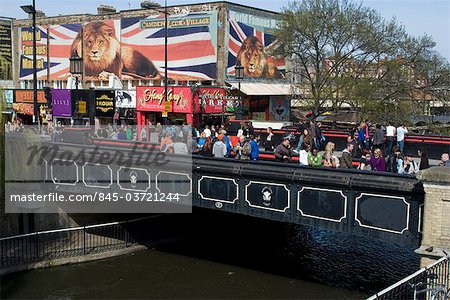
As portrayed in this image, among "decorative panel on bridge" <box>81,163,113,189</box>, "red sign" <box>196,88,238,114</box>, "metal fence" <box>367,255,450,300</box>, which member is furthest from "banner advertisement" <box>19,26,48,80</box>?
"metal fence" <box>367,255,450,300</box>

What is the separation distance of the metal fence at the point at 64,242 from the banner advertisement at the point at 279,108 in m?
25.4

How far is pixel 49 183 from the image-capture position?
19484 mm

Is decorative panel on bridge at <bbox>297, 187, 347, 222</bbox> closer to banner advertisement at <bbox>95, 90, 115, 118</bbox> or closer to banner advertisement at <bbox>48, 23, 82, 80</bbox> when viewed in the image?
banner advertisement at <bbox>95, 90, 115, 118</bbox>

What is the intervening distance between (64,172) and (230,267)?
6.66 m

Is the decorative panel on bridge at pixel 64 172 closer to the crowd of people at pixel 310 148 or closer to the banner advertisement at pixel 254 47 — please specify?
the crowd of people at pixel 310 148

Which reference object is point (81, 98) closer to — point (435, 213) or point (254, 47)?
point (254, 47)

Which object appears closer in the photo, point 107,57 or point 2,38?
point 107,57

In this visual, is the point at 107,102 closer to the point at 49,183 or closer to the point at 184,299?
the point at 49,183

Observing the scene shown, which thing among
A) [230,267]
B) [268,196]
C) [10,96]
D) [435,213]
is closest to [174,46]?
[10,96]

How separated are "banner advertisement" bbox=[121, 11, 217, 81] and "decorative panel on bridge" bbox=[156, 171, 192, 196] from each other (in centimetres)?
2298

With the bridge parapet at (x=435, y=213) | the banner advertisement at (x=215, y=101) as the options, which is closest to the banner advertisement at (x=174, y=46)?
the banner advertisement at (x=215, y=101)

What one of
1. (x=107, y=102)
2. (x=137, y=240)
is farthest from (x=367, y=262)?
(x=107, y=102)

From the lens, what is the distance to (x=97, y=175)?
18.4m

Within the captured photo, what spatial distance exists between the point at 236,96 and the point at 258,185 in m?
23.8
